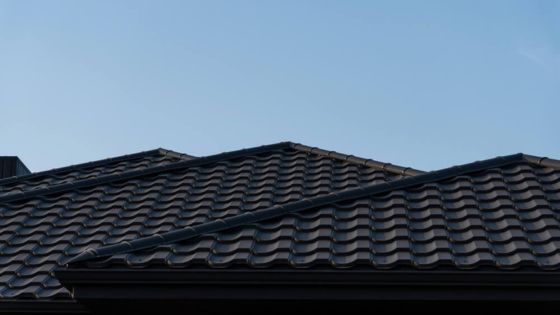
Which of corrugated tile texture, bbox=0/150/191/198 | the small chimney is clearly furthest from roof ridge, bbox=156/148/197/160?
the small chimney

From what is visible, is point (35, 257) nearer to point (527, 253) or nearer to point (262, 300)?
point (262, 300)

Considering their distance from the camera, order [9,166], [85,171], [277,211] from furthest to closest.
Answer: [9,166]
[85,171]
[277,211]

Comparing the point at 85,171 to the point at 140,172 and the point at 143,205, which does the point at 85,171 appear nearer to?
the point at 140,172

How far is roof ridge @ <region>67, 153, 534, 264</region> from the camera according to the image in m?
7.33

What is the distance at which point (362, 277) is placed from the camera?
680 centimetres

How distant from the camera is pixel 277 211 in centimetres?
831

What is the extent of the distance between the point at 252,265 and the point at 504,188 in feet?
11.2

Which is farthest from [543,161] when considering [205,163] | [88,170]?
[88,170]

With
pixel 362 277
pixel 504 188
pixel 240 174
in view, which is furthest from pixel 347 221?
pixel 240 174

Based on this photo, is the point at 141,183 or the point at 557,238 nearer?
the point at 557,238

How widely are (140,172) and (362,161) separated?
2.71 meters

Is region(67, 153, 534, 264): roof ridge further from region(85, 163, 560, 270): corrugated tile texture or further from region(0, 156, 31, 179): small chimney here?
region(0, 156, 31, 179): small chimney

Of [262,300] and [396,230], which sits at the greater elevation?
[396,230]

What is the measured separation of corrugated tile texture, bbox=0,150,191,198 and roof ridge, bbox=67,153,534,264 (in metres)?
4.43
